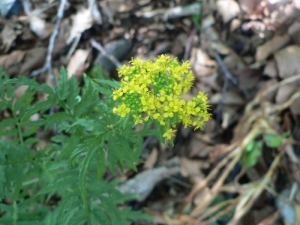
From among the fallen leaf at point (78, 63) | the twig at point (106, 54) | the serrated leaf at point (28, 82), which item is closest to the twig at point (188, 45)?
the twig at point (106, 54)

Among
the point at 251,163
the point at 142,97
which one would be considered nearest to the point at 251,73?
the point at 251,163

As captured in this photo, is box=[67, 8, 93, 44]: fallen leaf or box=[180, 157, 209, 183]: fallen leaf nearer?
box=[180, 157, 209, 183]: fallen leaf

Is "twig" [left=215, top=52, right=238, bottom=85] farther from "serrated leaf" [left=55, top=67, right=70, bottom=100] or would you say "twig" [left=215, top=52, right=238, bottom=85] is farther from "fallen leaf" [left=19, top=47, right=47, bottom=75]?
"serrated leaf" [left=55, top=67, right=70, bottom=100]

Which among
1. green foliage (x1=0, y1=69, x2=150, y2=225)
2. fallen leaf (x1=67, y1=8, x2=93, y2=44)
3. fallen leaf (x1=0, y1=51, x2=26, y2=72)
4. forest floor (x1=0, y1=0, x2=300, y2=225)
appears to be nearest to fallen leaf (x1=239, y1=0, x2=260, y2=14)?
forest floor (x1=0, y1=0, x2=300, y2=225)

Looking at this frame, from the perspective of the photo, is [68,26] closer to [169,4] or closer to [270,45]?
[169,4]

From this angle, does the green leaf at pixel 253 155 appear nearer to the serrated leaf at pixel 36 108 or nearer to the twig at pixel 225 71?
the twig at pixel 225 71

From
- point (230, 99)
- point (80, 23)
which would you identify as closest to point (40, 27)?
point (80, 23)
